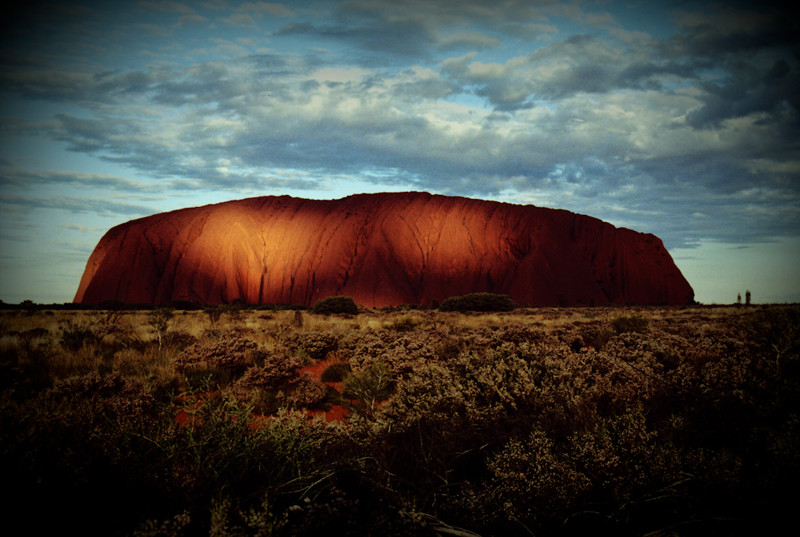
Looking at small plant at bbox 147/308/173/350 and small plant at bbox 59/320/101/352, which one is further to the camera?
small plant at bbox 147/308/173/350

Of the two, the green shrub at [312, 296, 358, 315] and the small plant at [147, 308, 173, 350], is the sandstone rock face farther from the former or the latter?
the small plant at [147, 308, 173, 350]

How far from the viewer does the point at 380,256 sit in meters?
51.5

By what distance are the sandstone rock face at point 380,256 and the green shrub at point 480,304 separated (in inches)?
652

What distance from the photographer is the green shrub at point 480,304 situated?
100 feet

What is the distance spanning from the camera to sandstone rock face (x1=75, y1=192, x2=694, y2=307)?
50.5 m

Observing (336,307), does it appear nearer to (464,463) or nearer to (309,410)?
(309,410)

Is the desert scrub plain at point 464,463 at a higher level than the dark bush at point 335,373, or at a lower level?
higher

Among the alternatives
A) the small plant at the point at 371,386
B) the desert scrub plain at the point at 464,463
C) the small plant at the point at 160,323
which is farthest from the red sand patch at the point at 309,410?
the small plant at the point at 160,323

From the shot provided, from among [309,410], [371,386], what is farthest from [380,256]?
[309,410]

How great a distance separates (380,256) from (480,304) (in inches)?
908

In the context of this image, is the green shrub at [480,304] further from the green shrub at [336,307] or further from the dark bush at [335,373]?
the dark bush at [335,373]

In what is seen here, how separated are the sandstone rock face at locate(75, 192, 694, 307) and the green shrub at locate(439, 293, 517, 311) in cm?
1657

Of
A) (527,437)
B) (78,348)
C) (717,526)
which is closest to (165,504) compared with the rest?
(527,437)

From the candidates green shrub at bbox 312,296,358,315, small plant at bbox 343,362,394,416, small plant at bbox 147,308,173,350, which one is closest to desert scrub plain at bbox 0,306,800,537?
small plant at bbox 343,362,394,416
